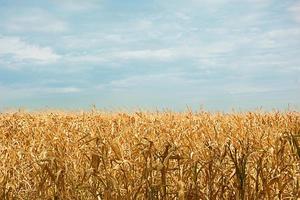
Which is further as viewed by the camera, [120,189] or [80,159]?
[80,159]

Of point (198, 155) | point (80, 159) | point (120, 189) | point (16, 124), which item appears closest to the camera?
point (120, 189)

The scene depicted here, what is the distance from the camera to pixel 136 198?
3.55 m

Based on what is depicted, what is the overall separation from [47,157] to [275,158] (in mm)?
2019

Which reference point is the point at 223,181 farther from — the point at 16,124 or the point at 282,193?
the point at 16,124

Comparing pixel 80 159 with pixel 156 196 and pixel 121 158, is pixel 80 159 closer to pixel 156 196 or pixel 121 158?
pixel 121 158

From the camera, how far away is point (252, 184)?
3.94 meters

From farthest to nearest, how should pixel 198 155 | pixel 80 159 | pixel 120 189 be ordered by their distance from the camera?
pixel 80 159
pixel 198 155
pixel 120 189

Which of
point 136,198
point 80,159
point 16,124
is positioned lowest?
point 136,198

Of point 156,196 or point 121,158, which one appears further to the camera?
point 121,158

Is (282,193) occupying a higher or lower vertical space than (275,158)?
lower

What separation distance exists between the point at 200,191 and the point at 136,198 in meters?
0.49

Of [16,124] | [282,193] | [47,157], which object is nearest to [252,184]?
[282,193]

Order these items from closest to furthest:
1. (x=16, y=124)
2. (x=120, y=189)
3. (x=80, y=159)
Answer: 1. (x=120, y=189)
2. (x=80, y=159)
3. (x=16, y=124)

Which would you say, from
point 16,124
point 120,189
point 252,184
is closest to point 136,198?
point 120,189
